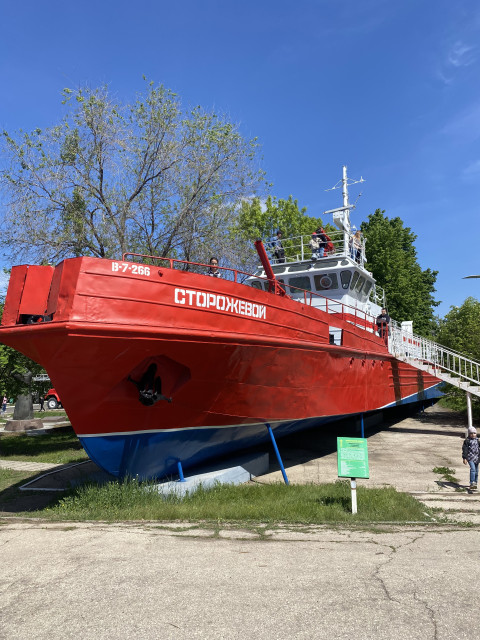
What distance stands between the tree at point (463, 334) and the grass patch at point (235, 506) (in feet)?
46.0

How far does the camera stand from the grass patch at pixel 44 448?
1266 cm

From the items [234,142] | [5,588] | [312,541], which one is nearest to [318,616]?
[312,541]

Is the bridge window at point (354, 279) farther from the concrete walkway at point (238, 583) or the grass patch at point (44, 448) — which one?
the grass patch at point (44, 448)

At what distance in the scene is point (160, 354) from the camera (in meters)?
6.81

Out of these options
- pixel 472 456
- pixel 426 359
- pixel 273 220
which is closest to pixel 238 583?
pixel 472 456

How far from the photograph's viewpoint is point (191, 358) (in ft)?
23.2

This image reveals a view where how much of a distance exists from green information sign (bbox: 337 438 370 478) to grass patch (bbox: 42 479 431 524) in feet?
1.68

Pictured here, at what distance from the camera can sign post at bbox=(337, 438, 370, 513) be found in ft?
22.2

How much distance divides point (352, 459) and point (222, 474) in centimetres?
264

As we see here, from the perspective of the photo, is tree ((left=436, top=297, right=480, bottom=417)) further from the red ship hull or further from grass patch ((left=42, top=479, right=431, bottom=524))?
grass patch ((left=42, top=479, right=431, bottom=524))

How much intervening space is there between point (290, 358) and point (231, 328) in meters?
1.78

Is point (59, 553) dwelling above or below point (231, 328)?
below

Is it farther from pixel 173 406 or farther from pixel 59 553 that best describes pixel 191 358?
pixel 59 553

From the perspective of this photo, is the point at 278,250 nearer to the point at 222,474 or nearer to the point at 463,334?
the point at 222,474
